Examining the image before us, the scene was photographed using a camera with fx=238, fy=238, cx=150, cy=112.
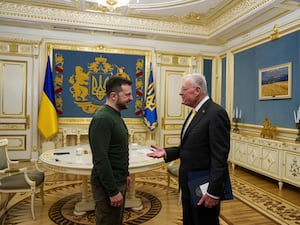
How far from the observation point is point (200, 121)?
5.04 ft

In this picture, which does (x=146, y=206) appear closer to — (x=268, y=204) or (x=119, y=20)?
(x=268, y=204)

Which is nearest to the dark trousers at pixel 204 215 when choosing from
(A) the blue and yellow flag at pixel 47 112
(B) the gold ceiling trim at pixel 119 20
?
(B) the gold ceiling trim at pixel 119 20

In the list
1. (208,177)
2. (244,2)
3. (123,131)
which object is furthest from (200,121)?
(244,2)

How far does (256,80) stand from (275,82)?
593 mm

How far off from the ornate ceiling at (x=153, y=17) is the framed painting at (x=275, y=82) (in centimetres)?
93

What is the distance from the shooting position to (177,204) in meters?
3.09

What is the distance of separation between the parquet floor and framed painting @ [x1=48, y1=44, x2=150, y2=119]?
→ 1808mm

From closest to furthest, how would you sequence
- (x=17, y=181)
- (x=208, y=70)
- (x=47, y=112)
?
(x=17, y=181)
(x=47, y=112)
(x=208, y=70)

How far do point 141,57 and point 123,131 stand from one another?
15.1ft

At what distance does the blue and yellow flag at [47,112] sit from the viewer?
205 inches

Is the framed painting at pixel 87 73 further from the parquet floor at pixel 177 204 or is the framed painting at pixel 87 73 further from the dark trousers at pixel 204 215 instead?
the dark trousers at pixel 204 215

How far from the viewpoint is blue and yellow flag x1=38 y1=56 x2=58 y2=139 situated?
5.20 meters

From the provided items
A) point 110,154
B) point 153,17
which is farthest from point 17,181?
point 153,17

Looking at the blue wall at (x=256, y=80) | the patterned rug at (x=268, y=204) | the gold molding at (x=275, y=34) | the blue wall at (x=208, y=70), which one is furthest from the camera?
the blue wall at (x=208, y=70)
